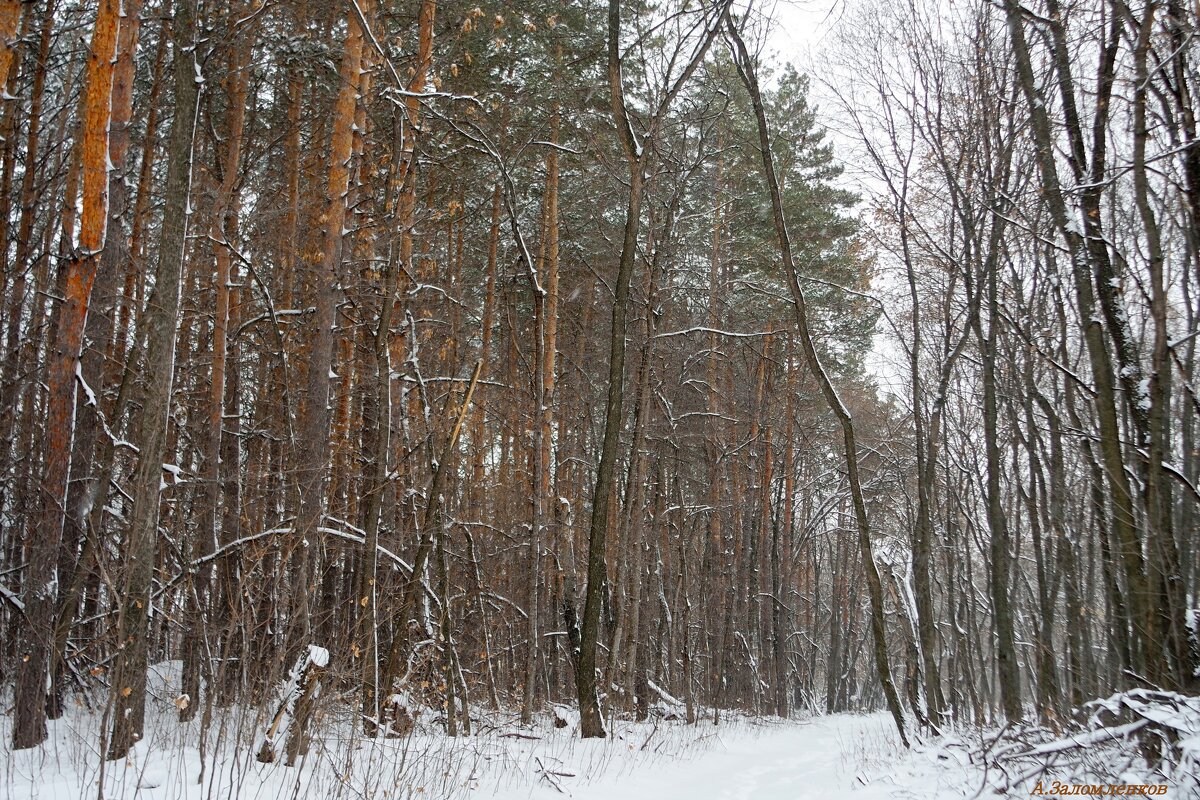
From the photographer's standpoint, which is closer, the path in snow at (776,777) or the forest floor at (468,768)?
the forest floor at (468,768)

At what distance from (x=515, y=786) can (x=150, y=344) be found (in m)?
3.78

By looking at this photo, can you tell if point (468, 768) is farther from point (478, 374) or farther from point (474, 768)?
point (478, 374)

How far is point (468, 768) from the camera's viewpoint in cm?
552

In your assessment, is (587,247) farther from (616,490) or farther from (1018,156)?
(1018,156)

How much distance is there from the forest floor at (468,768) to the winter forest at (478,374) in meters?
0.07

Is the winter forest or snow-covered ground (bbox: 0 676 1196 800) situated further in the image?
the winter forest

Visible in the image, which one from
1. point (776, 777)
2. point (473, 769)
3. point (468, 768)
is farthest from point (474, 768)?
point (776, 777)

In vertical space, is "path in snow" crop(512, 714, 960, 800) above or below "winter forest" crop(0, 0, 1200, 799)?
below

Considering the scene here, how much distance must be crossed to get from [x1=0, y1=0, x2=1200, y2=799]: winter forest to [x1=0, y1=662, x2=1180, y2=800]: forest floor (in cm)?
7

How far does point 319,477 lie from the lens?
6109mm

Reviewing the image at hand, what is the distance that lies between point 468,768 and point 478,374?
3.46 metres

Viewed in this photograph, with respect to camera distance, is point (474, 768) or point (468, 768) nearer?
point (474, 768)

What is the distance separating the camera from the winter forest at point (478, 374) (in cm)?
497

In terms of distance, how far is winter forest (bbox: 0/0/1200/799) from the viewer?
497 cm
